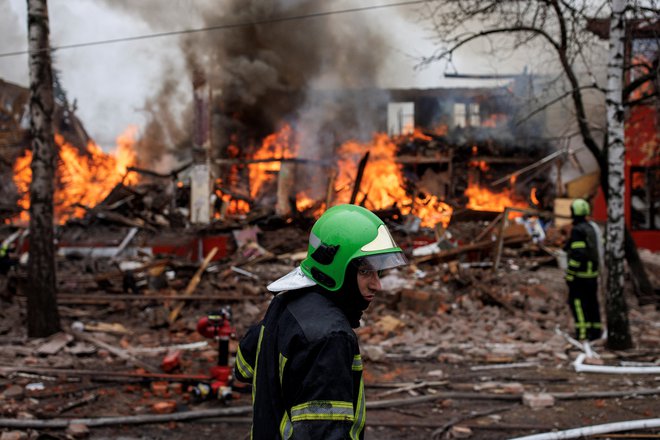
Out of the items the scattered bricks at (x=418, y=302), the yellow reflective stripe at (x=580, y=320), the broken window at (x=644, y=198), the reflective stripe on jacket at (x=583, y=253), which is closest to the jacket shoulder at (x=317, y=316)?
the reflective stripe on jacket at (x=583, y=253)

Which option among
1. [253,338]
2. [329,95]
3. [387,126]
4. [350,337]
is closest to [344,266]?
[350,337]

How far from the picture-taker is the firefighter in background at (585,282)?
8062 millimetres

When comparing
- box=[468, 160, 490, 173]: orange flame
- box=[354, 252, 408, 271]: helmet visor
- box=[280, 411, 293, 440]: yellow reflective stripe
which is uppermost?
box=[468, 160, 490, 173]: orange flame

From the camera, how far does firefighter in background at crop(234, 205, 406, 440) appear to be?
68.4 inches

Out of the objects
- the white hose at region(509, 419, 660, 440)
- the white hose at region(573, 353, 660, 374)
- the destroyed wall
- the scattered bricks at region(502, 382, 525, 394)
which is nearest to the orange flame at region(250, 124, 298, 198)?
the destroyed wall

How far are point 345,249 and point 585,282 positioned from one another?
23.5 ft

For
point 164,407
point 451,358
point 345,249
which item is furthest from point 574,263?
point 345,249

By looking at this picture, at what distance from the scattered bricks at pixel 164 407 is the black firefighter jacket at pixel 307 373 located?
13.0 ft

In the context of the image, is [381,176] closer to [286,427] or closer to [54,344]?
[54,344]

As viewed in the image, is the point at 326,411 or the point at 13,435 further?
the point at 13,435

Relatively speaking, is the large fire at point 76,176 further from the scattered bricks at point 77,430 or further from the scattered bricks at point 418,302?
the scattered bricks at point 77,430

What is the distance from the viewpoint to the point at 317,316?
72.9 inches

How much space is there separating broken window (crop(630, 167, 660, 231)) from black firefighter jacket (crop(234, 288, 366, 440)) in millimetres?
17857

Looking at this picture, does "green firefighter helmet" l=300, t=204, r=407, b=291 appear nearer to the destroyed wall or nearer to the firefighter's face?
the firefighter's face
